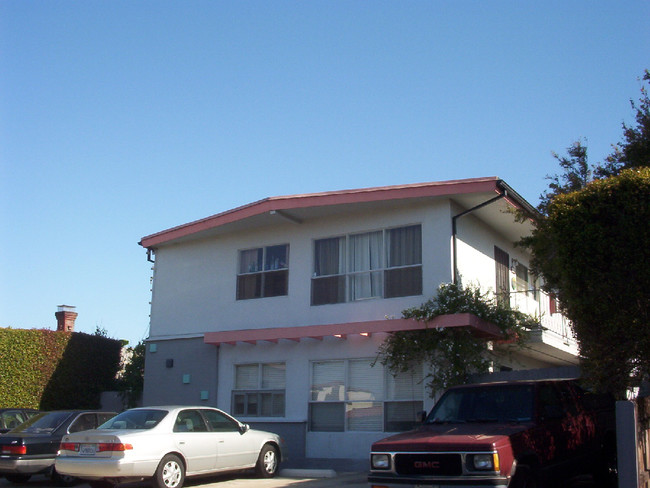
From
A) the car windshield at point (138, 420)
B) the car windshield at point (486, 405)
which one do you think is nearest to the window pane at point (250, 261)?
the car windshield at point (138, 420)

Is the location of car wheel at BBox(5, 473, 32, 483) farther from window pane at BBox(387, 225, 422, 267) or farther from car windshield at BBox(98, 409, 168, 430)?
window pane at BBox(387, 225, 422, 267)

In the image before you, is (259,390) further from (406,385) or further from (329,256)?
(406,385)

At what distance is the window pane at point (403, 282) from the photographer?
15.7 meters

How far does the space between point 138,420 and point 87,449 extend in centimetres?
98

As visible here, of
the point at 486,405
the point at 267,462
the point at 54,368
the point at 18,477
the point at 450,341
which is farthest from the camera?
the point at 54,368

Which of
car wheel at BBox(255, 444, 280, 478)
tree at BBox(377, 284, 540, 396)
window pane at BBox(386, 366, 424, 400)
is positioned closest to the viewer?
car wheel at BBox(255, 444, 280, 478)

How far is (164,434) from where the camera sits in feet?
38.4

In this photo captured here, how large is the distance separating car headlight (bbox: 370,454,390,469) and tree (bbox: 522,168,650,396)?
3158 mm

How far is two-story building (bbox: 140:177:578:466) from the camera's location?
15609 millimetres

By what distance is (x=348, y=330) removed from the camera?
1566 centimetres

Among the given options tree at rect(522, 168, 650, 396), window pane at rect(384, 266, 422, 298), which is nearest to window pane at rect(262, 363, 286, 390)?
window pane at rect(384, 266, 422, 298)

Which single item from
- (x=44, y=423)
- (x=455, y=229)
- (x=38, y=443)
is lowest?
(x=38, y=443)

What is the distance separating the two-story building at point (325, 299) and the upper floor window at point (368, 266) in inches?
1.1

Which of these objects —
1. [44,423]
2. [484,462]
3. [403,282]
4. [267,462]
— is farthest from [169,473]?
[403,282]
